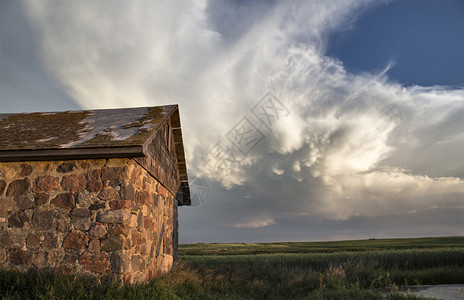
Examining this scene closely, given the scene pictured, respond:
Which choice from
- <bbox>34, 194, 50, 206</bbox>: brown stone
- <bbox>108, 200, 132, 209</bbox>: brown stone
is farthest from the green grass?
<bbox>108, 200, 132, 209</bbox>: brown stone

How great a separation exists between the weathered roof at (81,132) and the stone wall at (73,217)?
446mm

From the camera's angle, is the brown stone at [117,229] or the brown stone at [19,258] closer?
the brown stone at [117,229]

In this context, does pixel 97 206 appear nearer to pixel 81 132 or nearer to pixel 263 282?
pixel 81 132

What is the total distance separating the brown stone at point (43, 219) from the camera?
6.92m

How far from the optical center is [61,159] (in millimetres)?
7117

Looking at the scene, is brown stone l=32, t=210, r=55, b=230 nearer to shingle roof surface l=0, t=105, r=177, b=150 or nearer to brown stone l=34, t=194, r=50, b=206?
brown stone l=34, t=194, r=50, b=206

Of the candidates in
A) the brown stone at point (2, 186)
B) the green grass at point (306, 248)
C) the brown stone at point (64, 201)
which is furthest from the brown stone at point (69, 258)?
the green grass at point (306, 248)

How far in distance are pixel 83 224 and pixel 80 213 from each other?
27cm

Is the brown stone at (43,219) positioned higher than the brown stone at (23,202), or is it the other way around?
the brown stone at (23,202)

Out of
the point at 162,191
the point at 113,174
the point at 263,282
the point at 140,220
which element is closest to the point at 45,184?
the point at 113,174

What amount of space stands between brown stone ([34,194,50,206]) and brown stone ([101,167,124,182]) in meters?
1.50

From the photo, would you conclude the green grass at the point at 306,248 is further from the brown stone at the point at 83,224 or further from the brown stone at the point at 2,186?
the brown stone at the point at 83,224

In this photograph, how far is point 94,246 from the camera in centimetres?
670

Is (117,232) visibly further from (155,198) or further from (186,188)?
(186,188)
